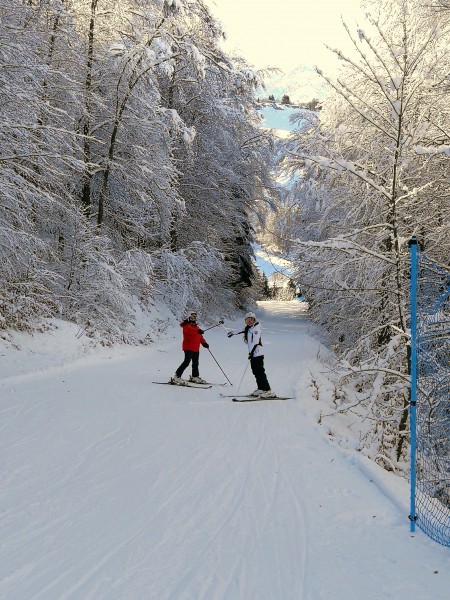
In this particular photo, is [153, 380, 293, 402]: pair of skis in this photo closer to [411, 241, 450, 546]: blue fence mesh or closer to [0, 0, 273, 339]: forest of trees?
[411, 241, 450, 546]: blue fence mesh

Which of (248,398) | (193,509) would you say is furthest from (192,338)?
(193,509)

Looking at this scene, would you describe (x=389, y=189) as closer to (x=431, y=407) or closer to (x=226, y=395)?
(x=431, y=407)

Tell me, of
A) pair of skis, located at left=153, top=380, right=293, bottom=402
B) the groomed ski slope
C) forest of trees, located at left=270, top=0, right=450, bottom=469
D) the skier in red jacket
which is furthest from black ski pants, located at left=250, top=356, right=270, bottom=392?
forest of trees, located at left=270, top=0, right=450, bottom=469

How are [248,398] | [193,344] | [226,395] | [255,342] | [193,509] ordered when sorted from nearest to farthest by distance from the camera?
[193,509] < [248,398] < [255,342] < [226,395] < [193,344]

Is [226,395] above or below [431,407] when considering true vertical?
below

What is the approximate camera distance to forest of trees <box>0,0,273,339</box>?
1169 centimetres

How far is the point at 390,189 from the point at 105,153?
13811 millimetres

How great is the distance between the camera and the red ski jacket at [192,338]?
11.8 metres

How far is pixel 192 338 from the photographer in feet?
38.9

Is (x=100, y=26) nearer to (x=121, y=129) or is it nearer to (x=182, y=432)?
(x=121, y=129)

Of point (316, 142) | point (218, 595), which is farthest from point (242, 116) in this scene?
point (218, 595)

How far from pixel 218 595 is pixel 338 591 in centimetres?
84

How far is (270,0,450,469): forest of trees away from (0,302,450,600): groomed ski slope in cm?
142

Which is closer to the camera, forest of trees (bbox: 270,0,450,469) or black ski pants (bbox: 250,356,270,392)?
forest of trees (bbox: 270,0,450,469)
